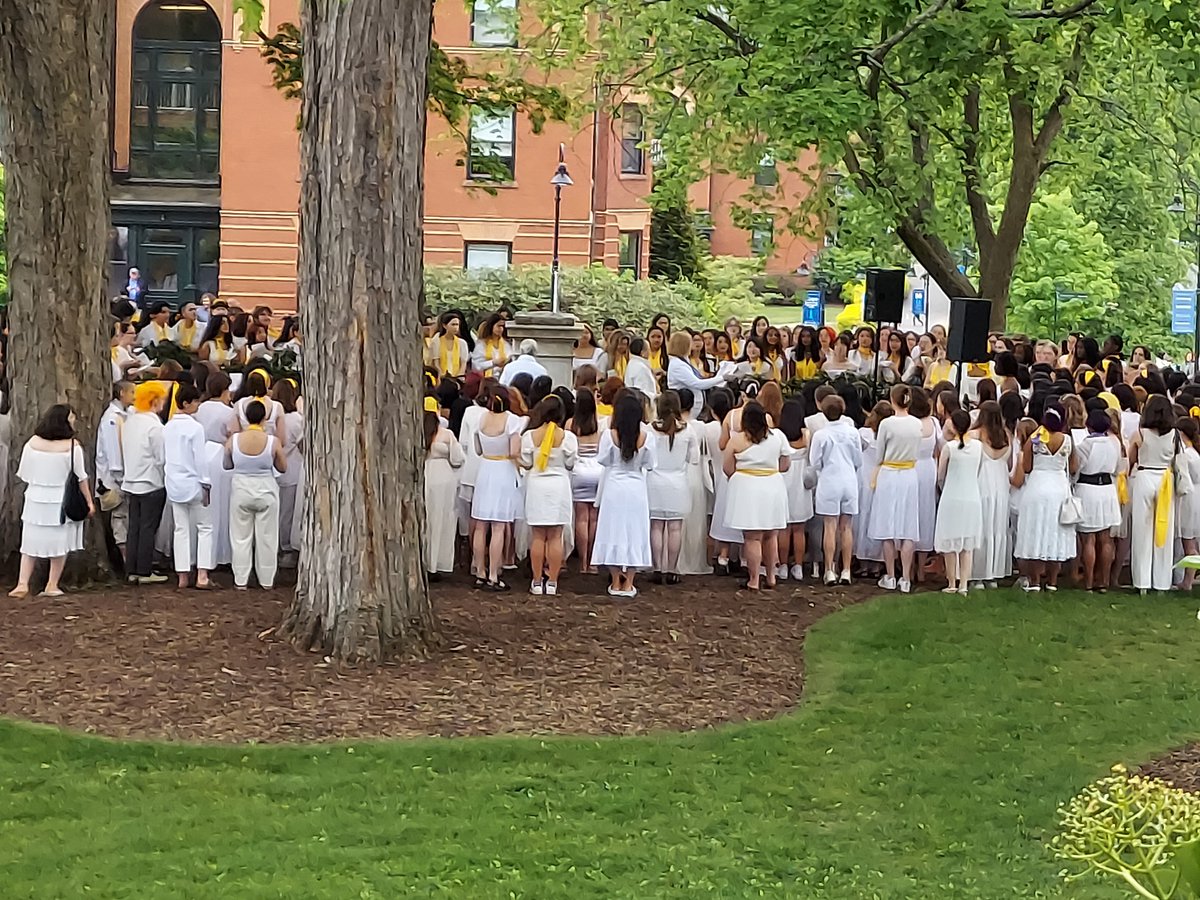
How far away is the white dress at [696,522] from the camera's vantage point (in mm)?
13446

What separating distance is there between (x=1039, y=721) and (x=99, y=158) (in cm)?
809

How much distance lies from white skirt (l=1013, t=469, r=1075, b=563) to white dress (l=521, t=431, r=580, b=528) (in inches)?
146

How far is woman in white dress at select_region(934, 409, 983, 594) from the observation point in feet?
42.7

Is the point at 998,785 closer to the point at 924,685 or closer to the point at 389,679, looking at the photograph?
the point at 924,685

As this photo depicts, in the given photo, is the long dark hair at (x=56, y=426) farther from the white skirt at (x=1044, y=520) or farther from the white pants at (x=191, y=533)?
the white skirt at (x=1044, y=520)

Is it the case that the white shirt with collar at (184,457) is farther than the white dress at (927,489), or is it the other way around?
the white dress at (927,489)

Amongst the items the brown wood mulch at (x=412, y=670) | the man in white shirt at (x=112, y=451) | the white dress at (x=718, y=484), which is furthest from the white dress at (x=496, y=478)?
the man in white shirt at (x=112, y=451)

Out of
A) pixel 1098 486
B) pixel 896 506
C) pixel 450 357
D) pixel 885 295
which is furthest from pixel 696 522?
pixel 885 295

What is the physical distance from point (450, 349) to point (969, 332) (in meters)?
6.06

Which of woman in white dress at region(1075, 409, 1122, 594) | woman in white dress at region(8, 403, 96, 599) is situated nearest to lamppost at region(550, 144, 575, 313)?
woman in white dress at region(1075, 409, 1122, 594)

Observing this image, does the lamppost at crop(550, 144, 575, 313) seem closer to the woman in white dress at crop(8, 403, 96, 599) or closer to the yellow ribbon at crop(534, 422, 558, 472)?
the yellow ribbon at crop(534, 422, 558, 472)

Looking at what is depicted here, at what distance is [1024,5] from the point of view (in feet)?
70.8

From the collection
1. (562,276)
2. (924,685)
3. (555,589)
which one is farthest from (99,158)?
(562,276)

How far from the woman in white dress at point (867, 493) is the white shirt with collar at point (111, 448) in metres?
5.90
